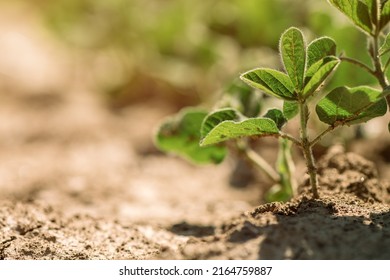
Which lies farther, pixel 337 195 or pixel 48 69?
pixel 48 69

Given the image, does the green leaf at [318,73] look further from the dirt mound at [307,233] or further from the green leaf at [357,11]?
the dirt mound at [307,233]

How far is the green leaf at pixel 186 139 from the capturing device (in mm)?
1997

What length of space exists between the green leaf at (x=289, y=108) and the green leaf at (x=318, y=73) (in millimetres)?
64

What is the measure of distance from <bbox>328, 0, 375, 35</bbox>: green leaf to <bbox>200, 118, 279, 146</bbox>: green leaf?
1.12ft

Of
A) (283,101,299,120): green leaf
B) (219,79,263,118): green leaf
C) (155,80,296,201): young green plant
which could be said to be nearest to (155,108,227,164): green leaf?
(155,80,296,201): young green plant

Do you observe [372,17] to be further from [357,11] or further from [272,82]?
[272,82]

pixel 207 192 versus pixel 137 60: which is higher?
pixel 137 60

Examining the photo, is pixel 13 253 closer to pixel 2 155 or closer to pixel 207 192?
pixel 207 192

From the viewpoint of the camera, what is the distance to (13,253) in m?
1.59

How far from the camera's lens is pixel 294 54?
1471 mm

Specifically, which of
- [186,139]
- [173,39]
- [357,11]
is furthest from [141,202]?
[173,39]

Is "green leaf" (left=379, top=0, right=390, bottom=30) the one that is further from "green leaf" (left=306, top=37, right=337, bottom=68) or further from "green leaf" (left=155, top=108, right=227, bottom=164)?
"green leaf" (left=155, top=108, right=227, bottom=164)
